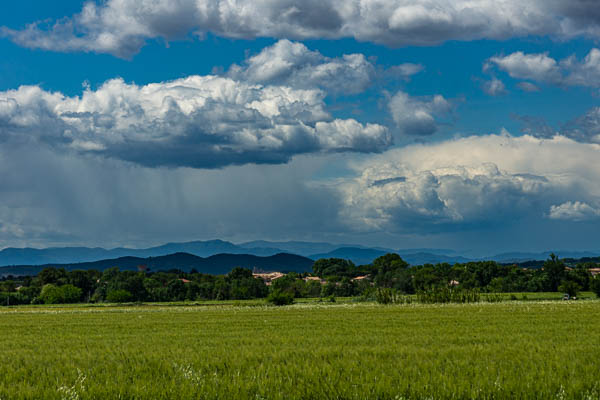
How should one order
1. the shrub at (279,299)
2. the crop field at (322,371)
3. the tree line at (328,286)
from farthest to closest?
1. the tree line at (328,286)
2. the shrub at (279,299)
3. the crop field at (322,371)

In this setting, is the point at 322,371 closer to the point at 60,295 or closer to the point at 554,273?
the point at 554,273

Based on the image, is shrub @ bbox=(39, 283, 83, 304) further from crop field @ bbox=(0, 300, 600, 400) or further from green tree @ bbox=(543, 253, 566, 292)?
crop field @ bbox=(0, 300, 600, 400)

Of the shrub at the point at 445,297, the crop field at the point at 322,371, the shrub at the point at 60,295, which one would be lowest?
the shrub at the point at 60,295

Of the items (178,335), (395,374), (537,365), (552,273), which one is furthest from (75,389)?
(552,273)

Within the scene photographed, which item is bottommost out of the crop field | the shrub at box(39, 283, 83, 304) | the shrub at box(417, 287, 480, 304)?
the shrub at box(39, 283, 83, 304)

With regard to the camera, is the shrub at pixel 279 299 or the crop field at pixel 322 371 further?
the shrub at pixel 279 299

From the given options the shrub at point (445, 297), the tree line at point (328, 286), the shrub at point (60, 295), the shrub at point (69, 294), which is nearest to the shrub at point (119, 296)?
the tree line at point (328, 286)

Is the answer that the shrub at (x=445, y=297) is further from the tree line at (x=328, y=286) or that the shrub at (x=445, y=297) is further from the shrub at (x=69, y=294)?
the shrub at (x=69, y=294)

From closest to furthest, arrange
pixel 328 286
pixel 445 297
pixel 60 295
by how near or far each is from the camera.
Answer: pixel 445 297 < pixel 60 295 < pixel 328 286

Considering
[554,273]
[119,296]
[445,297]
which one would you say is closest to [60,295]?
[119,296]

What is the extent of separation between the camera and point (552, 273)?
153250mm

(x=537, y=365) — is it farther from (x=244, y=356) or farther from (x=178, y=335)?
(x=178, y=335)

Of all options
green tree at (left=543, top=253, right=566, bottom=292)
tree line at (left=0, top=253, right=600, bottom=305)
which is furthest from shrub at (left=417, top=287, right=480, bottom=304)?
green tree at (left=543, top=253, right=566, bottom=292)

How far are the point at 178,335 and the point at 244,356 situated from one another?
540 inches
